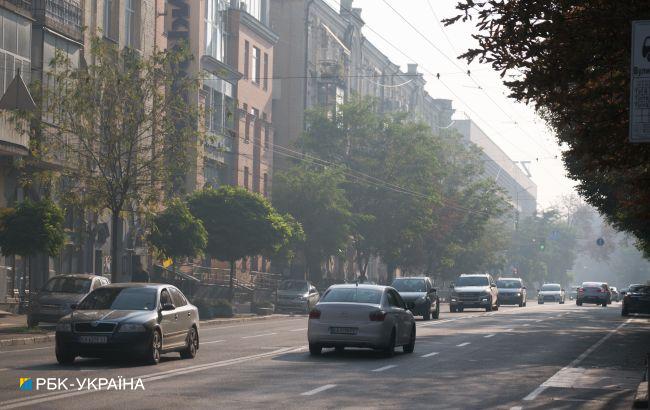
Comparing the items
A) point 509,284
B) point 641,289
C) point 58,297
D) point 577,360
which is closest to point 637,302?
point 641,289

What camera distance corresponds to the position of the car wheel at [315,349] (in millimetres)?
23891

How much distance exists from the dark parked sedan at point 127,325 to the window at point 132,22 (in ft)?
110

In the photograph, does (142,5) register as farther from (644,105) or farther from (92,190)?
(644,105)

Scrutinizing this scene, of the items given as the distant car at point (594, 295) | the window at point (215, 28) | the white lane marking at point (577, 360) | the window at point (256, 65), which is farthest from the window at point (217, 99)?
the distant car at point (594, 295)

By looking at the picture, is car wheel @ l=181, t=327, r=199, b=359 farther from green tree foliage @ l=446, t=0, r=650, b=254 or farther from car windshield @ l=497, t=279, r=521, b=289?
car windshield @ l=497, t=279, r=521, b=289

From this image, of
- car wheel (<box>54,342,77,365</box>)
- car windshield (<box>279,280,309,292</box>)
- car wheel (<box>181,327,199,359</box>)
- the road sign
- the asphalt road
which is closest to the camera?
the road sign

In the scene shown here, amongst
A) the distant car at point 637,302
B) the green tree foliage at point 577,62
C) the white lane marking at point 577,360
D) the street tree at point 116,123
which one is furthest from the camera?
the distant car at point 637,302

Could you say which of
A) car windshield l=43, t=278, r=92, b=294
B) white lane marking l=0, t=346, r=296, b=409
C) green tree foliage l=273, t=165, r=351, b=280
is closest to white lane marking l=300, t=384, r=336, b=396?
white lane marking l=0, t=346, r=296, b=409

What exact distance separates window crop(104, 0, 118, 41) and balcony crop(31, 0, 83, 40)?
225 inches

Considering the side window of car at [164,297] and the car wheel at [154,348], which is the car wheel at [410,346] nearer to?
the side window of car at [164,297]

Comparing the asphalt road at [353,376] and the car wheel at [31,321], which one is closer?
the asphalt road at [353,376]

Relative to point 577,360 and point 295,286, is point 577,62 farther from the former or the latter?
point 295,286

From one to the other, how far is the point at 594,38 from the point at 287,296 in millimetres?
42803

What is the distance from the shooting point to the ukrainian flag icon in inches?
621
